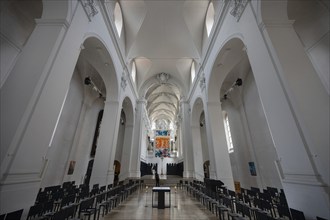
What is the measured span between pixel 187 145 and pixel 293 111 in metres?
10.3

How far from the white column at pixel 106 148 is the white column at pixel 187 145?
683cm

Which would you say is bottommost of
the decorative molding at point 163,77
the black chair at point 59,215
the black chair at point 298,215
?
the black chair at point 59,215

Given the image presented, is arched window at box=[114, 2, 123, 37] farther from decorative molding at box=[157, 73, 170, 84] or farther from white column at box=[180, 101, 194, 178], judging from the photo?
white column at box=[180, 101, 194, 178]

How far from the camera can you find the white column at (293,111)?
2443mm

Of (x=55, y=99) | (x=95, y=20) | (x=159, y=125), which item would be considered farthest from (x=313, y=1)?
(x=159, y=125)

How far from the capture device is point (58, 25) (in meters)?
3.52

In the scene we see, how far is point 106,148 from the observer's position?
7.12m

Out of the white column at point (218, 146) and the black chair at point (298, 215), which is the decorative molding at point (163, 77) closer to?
the white column at point (218, 146)

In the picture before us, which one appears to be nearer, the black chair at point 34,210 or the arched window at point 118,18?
the black chair at point 34,210

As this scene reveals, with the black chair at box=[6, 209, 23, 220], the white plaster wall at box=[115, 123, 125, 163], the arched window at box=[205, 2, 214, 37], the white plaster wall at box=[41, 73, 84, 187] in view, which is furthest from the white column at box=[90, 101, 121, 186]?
the arched window at box=[205, 2, 214, 37]

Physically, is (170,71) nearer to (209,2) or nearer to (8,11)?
(209,2)

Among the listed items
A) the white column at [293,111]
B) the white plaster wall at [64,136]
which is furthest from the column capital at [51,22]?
the white plaster wall at [64,136]

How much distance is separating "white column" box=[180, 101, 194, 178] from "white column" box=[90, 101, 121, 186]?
22.4 feet

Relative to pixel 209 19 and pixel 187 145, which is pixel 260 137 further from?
pixel 209 19
